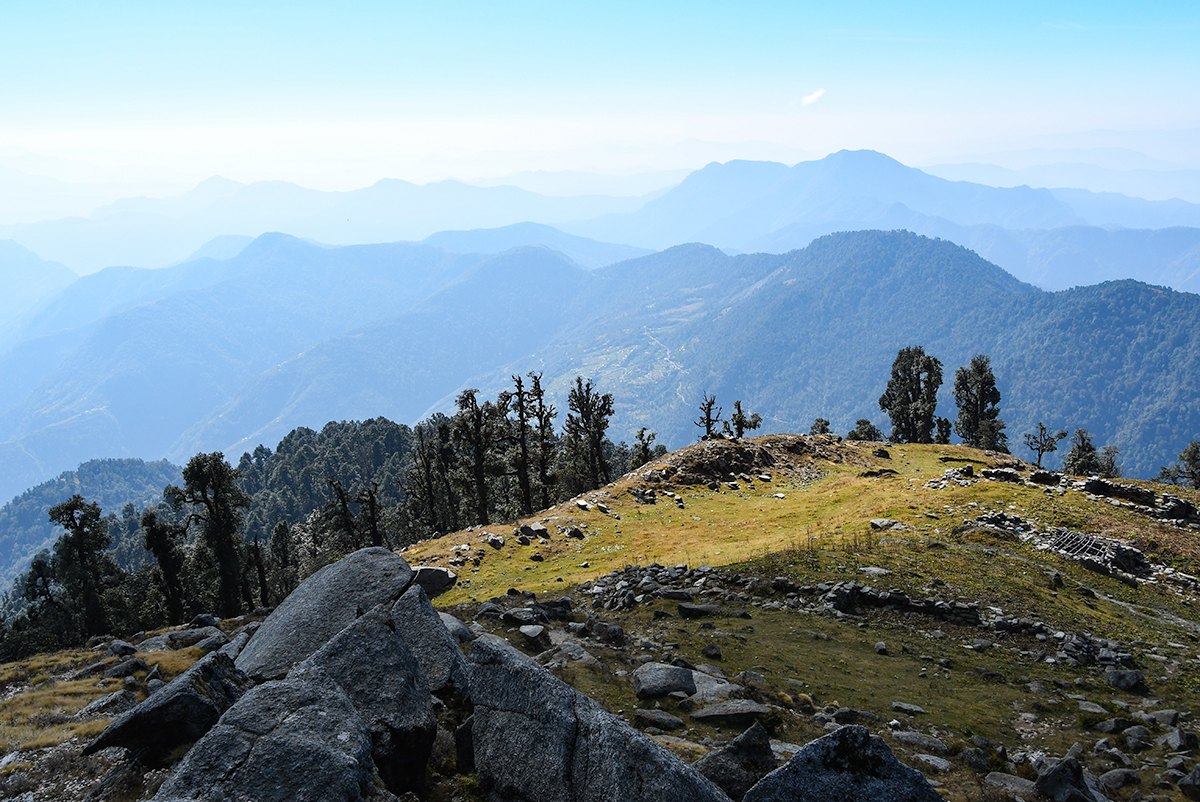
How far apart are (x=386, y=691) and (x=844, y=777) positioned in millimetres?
7958

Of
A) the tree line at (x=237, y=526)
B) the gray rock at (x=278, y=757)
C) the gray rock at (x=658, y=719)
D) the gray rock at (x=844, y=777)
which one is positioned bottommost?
the tree line at (x=237, y=526)

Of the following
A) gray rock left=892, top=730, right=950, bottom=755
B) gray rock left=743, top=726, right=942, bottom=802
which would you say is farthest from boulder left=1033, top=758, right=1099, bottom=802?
gray rock left=743, top=726, right=942, bottom=802

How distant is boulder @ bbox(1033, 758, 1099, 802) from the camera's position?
1318cm

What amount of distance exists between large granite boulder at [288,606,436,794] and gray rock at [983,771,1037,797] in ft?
40.4

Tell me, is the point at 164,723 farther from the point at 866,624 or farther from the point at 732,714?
the point at 866,624

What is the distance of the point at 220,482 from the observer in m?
48.6

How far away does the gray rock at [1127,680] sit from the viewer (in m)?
20.0

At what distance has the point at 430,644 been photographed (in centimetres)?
1408

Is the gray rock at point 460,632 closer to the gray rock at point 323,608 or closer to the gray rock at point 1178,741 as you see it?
the gray rock at point 323,608

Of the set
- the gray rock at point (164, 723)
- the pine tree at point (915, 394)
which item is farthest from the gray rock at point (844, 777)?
the pine tree at point (915, 394)

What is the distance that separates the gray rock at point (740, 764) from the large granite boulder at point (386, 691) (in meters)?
4.96

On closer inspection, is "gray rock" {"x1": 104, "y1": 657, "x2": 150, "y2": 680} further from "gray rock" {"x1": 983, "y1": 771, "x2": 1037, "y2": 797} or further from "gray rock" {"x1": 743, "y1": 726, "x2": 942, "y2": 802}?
"gray rock" {"x1": 983, "y1": 771, "x2": 1037, "y2": 797}

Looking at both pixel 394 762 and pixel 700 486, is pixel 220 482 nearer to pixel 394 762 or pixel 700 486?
pixel 700 486

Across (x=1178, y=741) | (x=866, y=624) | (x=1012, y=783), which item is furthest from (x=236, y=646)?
(x=1178, y=741)
